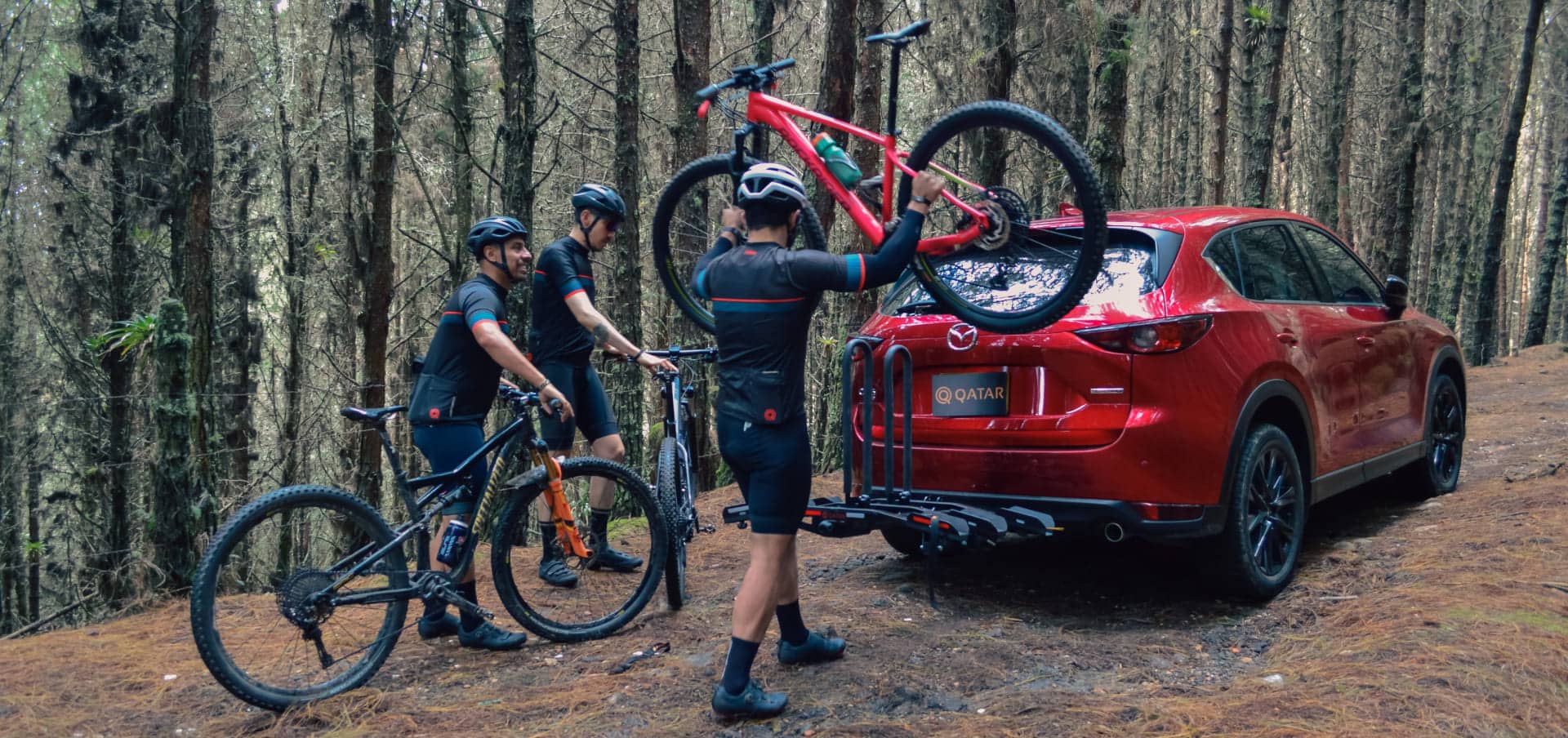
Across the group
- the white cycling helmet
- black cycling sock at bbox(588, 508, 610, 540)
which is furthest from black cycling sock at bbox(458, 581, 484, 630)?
the white cycling helmet

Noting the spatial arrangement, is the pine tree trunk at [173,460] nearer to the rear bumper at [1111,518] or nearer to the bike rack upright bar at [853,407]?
the bike rack upright bar at [853,407]

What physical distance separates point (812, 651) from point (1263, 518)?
7.15ft

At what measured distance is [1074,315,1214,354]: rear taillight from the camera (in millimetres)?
4051

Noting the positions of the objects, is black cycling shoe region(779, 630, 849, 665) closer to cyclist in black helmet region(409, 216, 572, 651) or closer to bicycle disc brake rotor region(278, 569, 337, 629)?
cyclist in black helmet region(409, 216, 572, 651)

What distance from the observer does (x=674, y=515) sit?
4941 millimetres

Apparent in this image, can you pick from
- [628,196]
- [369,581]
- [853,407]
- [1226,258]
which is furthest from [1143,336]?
[628,196]

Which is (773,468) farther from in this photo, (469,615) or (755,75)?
(755,75)

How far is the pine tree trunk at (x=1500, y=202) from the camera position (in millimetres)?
14641

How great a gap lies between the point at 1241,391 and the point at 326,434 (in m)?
13.6

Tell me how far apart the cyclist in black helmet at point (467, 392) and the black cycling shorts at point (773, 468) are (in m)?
1.27

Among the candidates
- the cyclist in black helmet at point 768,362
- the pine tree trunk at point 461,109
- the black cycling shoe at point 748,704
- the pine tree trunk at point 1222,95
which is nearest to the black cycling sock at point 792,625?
the cyclist in black helmet at point 768,362

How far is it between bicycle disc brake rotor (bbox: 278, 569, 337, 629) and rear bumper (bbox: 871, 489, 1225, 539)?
290cm

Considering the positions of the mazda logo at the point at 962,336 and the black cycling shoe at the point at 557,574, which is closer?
the mazda logo at the point at 962,336

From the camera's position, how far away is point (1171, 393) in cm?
405
